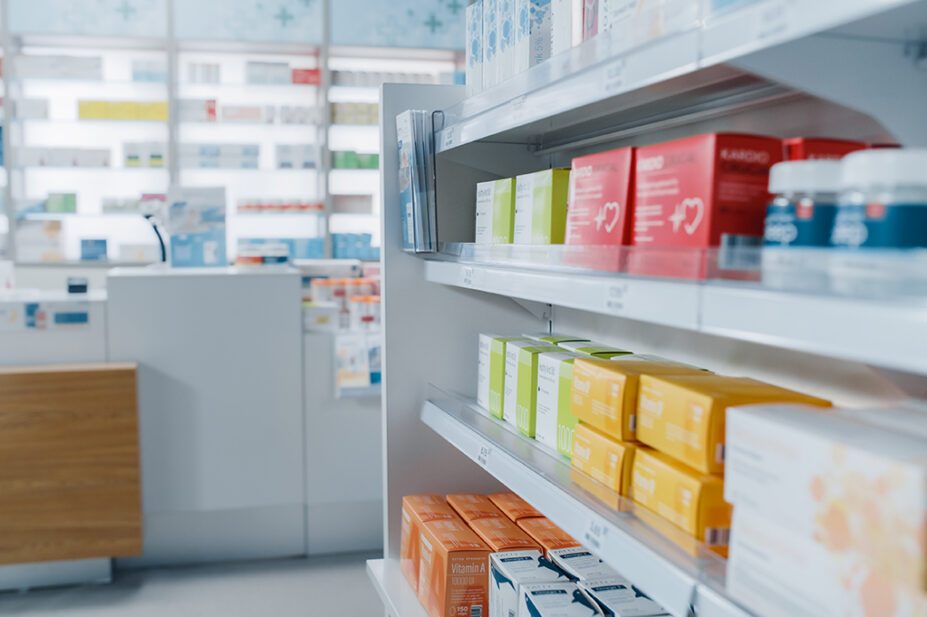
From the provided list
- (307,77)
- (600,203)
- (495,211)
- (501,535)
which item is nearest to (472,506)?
(501,535)

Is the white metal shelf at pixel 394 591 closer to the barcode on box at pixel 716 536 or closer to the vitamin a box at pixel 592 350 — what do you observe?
the vitamin a box at pixel 592 350

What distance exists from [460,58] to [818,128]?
5.98 meters

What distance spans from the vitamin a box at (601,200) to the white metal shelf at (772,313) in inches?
3.3

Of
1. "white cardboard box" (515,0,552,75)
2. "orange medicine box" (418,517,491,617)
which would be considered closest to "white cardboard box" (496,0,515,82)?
"white cardboard box" (515,0,552,75)

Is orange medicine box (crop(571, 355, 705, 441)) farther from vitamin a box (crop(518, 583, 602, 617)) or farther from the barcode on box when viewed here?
vitamin a box (crop(518, 583, 602, 617))

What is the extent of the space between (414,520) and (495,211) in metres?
0.82

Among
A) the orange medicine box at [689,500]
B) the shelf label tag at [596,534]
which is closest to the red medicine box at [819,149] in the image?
the orange medicine box at [689,500]

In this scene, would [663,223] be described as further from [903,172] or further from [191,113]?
[191,113]

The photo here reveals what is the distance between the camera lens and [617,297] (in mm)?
1208

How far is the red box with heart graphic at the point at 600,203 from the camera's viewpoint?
1.32 m

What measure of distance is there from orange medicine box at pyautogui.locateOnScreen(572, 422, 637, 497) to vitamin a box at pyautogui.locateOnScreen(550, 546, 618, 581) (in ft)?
0.97

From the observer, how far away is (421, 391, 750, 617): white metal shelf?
1.04 metres

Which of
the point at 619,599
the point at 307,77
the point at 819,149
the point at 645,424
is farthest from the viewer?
the point at 307,77

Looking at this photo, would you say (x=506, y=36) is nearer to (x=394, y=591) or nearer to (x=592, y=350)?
(x=592, y=350)
